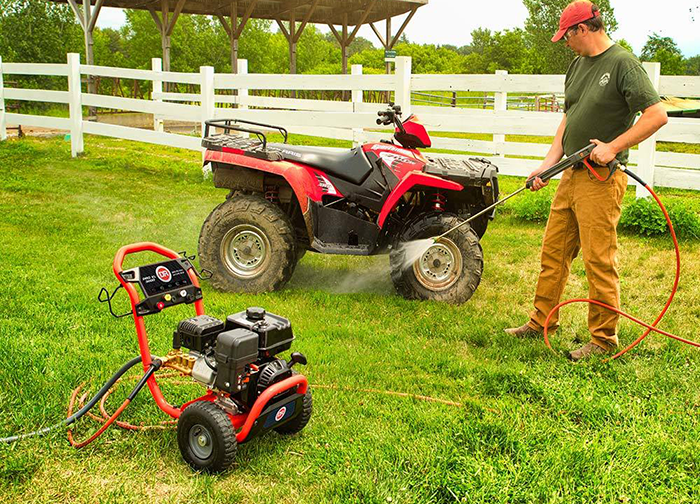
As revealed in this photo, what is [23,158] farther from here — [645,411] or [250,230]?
[645,411]

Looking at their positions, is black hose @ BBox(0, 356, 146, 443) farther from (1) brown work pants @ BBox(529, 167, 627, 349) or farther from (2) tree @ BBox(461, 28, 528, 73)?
(2) tree @ BBox(461, 28, 528, 73)

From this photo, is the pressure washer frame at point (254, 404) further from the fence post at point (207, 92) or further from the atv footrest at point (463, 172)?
the fence post at point (207, 92)

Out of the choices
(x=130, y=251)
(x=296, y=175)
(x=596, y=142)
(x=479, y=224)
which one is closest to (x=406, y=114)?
(x=479, y=224)

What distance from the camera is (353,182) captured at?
568cm

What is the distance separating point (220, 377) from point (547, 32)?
63866 mm

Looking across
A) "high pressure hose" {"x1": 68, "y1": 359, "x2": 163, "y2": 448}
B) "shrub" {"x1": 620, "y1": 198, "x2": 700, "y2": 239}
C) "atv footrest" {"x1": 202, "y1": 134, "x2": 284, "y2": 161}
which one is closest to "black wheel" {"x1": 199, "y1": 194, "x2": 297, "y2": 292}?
→ "atv footrest" {"x1": 202, "y1": 134, "x2": 284, "y2": 161}

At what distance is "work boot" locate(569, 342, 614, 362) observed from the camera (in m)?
4.58

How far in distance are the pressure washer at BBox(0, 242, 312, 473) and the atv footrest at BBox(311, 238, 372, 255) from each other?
90.0 inches

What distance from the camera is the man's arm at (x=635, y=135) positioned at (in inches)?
162

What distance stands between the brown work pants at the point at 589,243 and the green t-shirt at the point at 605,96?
0.23m

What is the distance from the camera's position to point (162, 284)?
11.4ft

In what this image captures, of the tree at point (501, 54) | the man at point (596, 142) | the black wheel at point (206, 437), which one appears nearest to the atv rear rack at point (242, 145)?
the man at point (596, 142)

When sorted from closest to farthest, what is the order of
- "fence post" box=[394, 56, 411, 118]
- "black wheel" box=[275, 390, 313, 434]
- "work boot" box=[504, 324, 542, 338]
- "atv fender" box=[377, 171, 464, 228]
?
1. "black wheel" box=[275, 390, 313, 434]
2. "work boot" box=[504, 324, 542, 338]
3. "atv fender" box=[377, 171, 464, 228]
4. "fence post" box=[394, 56, 411, 118]

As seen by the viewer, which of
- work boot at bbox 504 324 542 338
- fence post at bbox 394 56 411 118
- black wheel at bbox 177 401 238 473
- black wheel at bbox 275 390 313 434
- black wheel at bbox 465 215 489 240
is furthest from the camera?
fence post at bbox 394 56 411 118
